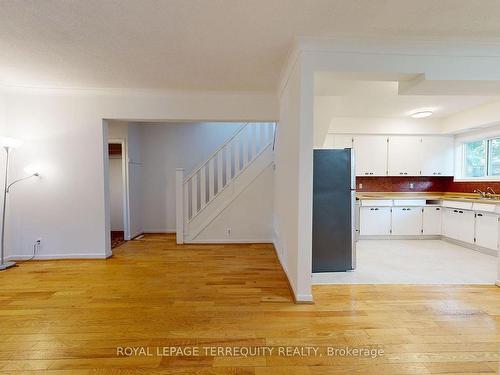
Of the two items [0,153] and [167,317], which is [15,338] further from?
[0,153]

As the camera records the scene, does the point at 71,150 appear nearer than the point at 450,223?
Yes

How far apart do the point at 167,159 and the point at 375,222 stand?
4.99 metres

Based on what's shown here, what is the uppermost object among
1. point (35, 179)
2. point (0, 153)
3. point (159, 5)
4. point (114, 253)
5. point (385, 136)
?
point (159, 5)

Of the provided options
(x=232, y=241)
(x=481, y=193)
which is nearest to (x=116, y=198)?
(x=232, y=241)

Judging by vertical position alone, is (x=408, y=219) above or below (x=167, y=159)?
below

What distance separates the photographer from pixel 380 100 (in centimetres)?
396

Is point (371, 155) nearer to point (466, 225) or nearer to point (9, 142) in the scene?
point (466, 225)

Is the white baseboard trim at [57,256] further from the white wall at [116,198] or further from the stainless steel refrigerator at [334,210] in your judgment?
the stainless steel refrigerator at [334,210]

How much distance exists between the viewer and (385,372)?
62.3 inches

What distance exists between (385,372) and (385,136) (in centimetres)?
483

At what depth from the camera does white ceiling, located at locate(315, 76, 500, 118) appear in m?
3.16

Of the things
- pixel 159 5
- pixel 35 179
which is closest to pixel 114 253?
pixel 35 179

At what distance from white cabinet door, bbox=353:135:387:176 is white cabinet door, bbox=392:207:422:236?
2.84 feet

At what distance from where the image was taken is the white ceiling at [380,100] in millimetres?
3163
